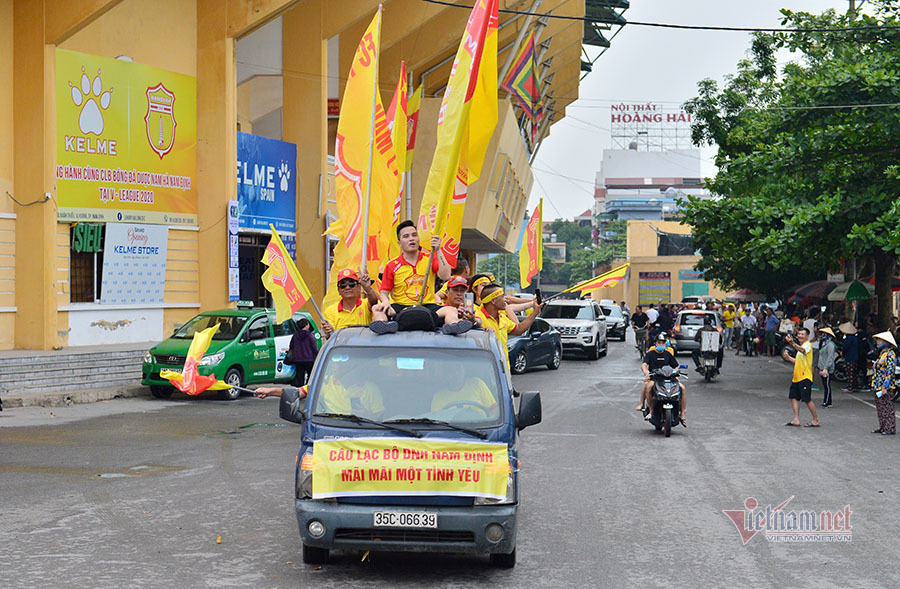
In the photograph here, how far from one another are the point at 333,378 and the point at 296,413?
364mm

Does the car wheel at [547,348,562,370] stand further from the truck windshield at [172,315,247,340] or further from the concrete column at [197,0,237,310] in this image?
the truck windshield at [172,315,247,340]

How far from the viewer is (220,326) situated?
68.0 ft

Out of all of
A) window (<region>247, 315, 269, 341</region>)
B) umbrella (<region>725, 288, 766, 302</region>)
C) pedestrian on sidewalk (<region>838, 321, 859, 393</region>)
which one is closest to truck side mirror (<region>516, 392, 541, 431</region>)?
window (<region>247, 315, 269, 341</region>)

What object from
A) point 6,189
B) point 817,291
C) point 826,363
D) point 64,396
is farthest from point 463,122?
point 817,291

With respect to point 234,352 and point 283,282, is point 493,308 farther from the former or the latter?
point 234,352

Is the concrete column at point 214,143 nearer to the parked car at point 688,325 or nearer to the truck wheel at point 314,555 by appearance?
the parked car at point 688,325

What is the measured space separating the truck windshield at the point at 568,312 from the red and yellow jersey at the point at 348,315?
26520 mm

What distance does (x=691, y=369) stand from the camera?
104 ft

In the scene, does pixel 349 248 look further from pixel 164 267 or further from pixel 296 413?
pixel 164 267

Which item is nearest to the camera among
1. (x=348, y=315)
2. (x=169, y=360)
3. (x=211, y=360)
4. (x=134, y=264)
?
(x=348, y=315)

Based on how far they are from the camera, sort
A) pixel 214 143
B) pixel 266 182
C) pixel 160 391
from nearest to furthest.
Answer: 1. pixel 160 391
2. pixel 214 143
3. pixel 266 182

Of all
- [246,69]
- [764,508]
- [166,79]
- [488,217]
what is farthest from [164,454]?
[488,217]

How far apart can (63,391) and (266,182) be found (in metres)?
12.1

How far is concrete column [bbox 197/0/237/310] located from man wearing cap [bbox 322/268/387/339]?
1829 cm
